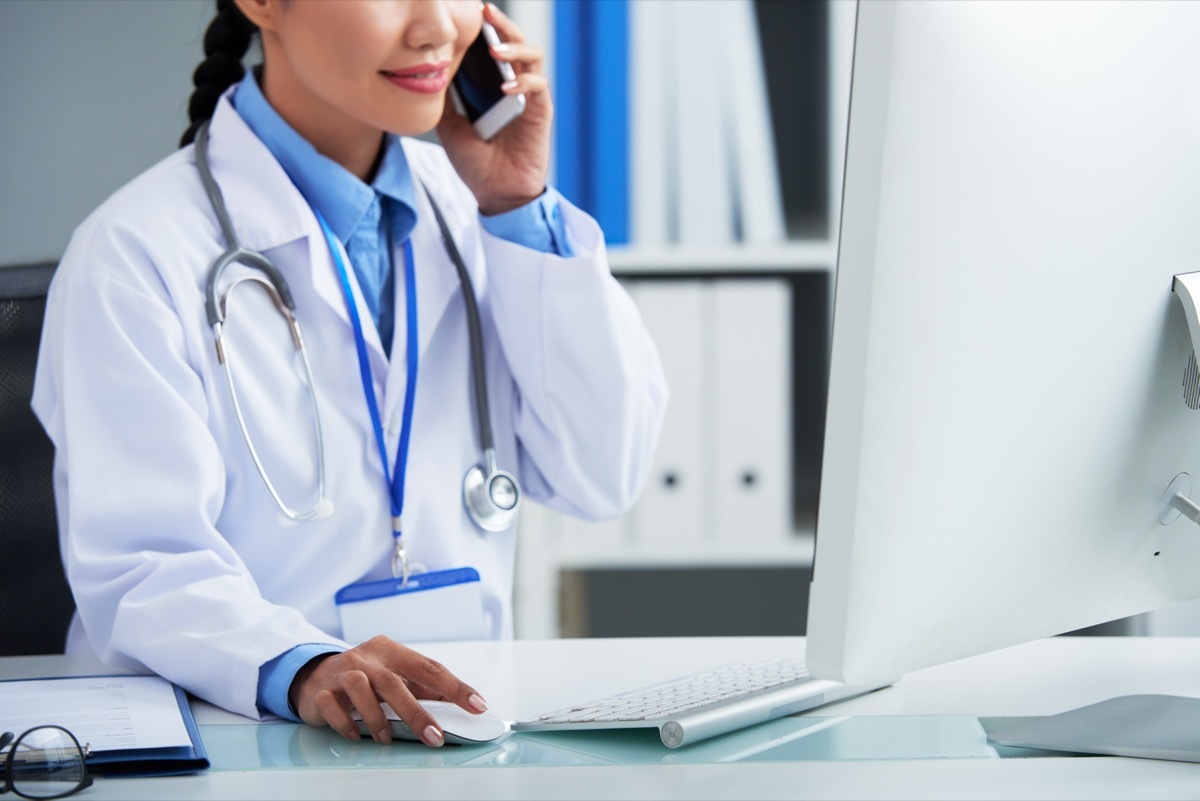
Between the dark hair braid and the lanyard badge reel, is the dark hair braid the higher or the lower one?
the higher one

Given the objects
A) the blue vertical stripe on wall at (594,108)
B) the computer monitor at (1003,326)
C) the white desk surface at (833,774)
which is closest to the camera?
the computer monitor at (1003,326)

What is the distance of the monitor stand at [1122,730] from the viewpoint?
0.72 m

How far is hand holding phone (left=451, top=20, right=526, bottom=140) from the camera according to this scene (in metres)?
1.44

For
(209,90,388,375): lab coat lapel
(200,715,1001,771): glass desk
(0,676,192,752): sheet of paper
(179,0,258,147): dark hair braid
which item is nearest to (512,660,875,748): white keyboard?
(200,715,1001,771): glass desk

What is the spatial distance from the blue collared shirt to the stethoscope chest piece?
171mm

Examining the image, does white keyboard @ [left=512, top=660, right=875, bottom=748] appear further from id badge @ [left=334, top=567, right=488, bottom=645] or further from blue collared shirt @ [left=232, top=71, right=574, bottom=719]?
blue collared shirt @ [left=232, top=71, right=574, bottom=719]

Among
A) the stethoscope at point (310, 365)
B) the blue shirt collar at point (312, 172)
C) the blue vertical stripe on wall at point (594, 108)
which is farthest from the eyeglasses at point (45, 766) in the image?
the blue vertical stripe on wall at point (594, 108)

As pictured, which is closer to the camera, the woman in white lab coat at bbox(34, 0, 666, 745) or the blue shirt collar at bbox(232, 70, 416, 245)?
the woman in white lab coat at bbox(34, 0, 666, 745)

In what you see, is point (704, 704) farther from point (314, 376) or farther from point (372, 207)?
point (372, 207)

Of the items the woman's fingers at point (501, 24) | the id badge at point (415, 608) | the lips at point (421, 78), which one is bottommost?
the id badge at point (415, 608)

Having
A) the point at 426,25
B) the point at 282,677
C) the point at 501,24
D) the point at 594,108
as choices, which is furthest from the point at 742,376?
the point at 282,677

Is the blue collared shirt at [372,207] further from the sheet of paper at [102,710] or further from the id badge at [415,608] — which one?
the sheet of paper at [102,710]

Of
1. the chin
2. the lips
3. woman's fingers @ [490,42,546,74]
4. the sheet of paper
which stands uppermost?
woman's fingers @ [490,42,546,74]

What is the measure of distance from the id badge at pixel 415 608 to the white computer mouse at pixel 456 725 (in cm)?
36
